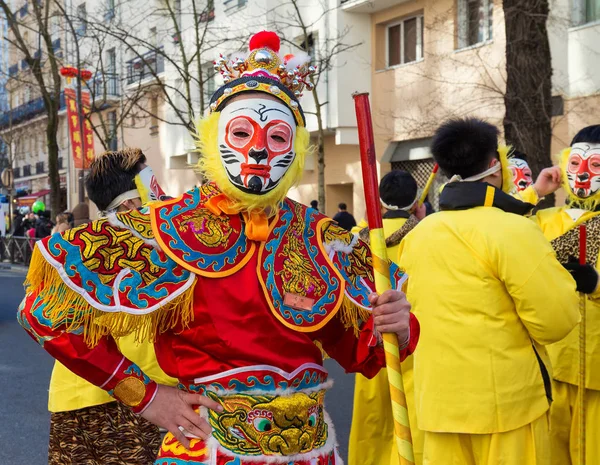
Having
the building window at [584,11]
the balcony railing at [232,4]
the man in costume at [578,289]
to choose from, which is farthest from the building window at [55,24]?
the man in costume at [578,289]

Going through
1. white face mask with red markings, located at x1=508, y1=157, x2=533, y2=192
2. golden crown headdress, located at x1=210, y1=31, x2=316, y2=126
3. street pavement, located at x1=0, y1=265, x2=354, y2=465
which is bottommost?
street pavement, located at x1=0, y1=265, x2=354, y2=465

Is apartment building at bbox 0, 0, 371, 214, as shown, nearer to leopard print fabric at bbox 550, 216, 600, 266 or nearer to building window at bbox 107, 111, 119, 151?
building window at bbox 107, 111, 119, 151

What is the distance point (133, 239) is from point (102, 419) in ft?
5.37

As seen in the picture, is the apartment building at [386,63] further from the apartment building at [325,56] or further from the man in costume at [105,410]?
the man in costume at [105,410]

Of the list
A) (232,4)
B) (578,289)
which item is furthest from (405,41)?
(578,289)

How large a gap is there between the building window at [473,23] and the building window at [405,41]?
1.35 m

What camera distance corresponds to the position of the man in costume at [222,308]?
7.94 feet

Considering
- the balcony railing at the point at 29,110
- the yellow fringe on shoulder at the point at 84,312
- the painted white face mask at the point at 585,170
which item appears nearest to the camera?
the yellow fringe on shoulder at the point at 84,312

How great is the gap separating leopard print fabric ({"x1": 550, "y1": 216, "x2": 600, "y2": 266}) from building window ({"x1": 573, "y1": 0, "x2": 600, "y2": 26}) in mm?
10377

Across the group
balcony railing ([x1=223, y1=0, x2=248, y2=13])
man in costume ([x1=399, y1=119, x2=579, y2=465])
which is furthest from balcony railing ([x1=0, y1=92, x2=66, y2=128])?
man in costume ([x1=399, y1=119, x2=579, y2=465])

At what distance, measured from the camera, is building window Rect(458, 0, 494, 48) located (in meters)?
15.6

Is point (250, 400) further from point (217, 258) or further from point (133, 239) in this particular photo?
point (133, 239)

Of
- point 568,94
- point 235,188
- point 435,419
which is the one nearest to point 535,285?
point 435,419

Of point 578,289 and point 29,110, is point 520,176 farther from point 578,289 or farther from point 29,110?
point 29,110
